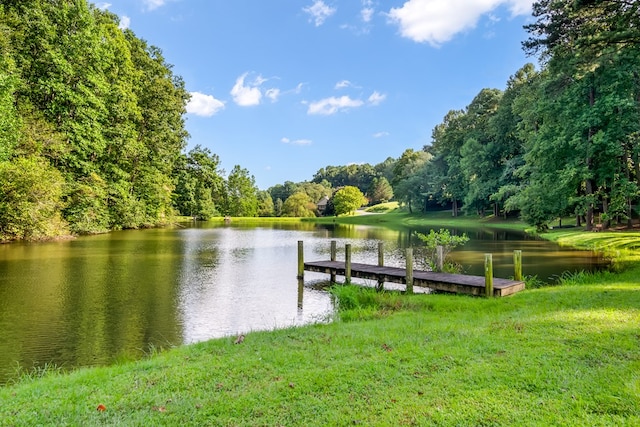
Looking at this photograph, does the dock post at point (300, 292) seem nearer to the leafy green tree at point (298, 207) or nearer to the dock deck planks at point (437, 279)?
the dock deck planks at point (437, 279)

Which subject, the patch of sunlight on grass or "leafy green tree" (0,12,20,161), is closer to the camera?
the patch of sunlight on grass

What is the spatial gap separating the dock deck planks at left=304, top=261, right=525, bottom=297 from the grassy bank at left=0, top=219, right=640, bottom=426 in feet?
10.9

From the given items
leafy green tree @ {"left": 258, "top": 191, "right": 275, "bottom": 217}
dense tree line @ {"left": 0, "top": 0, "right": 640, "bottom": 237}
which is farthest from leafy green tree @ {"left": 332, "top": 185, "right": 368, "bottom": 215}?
dense tree line @ {"left": 0, "top": 0, "right": 640, "bottom": 237}

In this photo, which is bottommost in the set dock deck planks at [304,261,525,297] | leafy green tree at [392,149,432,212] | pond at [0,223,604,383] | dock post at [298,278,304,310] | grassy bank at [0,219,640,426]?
dock post at [298,278,304,310]

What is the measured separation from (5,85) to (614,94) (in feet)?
109

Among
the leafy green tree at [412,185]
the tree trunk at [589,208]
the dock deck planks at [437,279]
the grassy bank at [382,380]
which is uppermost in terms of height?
the leafy green tree at [412,185]

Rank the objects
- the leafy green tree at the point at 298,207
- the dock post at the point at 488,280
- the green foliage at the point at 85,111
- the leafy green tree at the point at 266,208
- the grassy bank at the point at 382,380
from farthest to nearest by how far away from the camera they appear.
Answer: the leafy green tree at the point at 266,208
the leafy green tree at the point at 298,207
the green foliage at the point at 85,111
the dock post at the point at 488,280
the grassy bank at the point at 382,380

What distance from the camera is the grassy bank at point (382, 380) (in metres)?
3.86

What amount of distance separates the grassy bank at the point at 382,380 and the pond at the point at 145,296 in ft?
6.72

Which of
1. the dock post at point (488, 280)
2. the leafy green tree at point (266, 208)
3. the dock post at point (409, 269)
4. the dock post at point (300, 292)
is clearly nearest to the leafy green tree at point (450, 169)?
the leafy green tree at point (266, 208)

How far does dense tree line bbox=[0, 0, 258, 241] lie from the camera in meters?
24.7

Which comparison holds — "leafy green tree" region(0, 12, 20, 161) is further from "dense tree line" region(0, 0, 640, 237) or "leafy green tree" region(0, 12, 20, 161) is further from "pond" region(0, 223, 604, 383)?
"pond" region(0, 223, 604, 383)

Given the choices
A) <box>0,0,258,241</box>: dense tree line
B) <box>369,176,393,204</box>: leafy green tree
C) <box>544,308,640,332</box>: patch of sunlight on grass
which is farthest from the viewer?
<box>369,176,393,204</box>: leafy green tree

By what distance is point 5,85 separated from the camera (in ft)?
71.1
